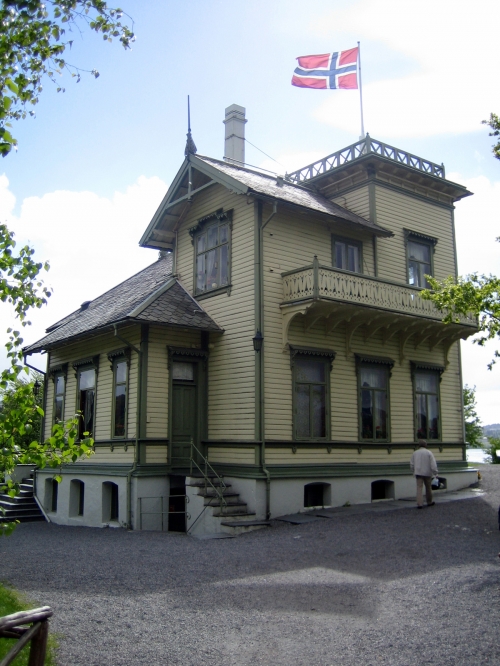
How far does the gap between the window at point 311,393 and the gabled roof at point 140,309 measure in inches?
96.7

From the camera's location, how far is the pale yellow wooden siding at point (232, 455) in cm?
1666

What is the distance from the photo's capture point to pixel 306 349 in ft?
58.1

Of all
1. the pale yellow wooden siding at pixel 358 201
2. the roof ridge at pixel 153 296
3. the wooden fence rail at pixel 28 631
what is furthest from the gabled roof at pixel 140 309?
the wooden fence rail at pixel 28 631

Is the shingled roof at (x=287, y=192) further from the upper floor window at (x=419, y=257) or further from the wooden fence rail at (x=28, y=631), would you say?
the wooden fence rail at (x=28, y=631)

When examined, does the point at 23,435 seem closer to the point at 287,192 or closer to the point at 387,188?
the point at 287,192

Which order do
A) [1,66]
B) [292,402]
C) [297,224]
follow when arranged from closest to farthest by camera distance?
1. [1,66]
2. [292,402]
3. [297,224]

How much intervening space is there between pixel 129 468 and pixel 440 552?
8.82 meters

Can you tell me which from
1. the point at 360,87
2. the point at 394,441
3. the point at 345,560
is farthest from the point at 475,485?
the point at 360,87

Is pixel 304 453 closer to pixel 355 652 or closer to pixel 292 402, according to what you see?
pixel 292 402

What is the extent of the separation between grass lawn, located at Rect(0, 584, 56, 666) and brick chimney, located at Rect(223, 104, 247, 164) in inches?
694

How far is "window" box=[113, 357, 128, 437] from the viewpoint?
18312 millimetres

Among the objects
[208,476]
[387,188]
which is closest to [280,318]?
[208,476]

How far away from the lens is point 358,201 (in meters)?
20.8

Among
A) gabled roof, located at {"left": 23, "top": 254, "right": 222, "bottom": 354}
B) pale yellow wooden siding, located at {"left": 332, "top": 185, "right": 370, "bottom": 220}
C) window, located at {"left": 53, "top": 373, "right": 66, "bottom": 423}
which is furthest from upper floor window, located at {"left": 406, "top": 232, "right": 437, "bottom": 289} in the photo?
window, located at {"left": 53, "top": 373, "right": 66, "bottom": 423}
